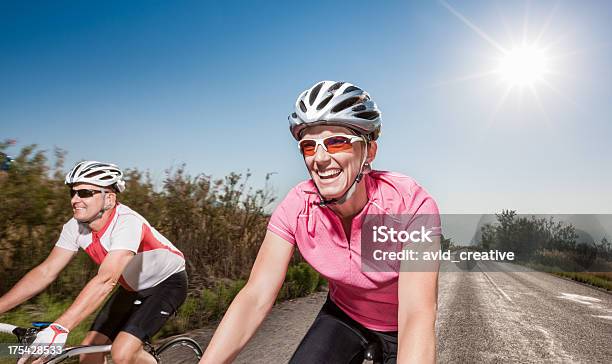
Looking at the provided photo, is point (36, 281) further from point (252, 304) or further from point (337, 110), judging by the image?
point (337, 110)

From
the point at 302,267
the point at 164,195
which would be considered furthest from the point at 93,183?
the point at 302,267

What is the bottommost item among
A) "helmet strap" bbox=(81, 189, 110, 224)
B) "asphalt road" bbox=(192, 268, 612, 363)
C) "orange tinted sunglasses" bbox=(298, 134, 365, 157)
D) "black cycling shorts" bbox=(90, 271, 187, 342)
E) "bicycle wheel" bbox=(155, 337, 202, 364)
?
"asphalt road" bbox=(192, 268, 612, 363)

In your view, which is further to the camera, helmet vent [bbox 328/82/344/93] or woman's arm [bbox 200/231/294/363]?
helmet vent [bbox 328/82/344/93]

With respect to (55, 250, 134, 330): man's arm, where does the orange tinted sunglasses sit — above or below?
above

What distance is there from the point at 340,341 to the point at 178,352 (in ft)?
6.31

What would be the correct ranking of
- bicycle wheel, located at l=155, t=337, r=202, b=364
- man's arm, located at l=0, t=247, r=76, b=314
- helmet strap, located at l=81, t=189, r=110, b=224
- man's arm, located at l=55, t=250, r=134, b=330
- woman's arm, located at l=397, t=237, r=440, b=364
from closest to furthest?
woman's arm, located at l=397, t=237, r=440, b=364 < man's arm, located at l=55, t=250, r=134, b=330 < man's arm, located at l=0, t=247, r=76, b=314 < helmet strap, located at l=81, t=189, r=110, b=224 < bicycle wheel, located at l=155, t=337, r=202, b=364

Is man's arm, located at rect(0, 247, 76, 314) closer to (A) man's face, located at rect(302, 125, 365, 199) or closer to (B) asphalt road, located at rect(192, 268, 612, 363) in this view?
(A) man's face, located at rect(302, 125, 365, 199)

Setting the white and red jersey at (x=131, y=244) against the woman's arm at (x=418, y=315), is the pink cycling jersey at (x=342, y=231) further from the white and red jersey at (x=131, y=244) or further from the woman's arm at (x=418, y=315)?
the white and red jersey at (x=131, y=244)

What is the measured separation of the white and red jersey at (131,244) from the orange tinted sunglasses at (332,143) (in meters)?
1.67

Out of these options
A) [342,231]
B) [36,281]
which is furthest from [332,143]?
[36,281]

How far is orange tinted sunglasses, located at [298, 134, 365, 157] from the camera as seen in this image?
233cm

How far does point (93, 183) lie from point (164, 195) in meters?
6.84

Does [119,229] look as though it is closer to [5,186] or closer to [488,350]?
[5,186]

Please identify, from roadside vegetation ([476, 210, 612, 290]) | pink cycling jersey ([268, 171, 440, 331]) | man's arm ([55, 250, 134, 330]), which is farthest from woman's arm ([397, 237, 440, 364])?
roadside vegetation ([476, 210, 612, 290])
